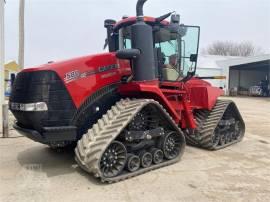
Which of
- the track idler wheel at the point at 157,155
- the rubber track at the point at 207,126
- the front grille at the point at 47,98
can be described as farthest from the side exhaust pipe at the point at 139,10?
the rubber track at the point at 207,126

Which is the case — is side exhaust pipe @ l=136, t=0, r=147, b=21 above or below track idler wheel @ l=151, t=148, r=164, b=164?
above

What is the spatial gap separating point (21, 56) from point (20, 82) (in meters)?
8.58

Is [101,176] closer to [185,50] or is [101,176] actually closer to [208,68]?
[185,50]

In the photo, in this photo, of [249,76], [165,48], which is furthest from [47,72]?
[249,76]

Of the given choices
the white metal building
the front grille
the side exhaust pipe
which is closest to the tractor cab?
the side exhaust pipe

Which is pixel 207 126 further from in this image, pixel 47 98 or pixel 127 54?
pixel 47 98

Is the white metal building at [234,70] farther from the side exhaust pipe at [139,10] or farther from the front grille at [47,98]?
the front grille at [47,98]

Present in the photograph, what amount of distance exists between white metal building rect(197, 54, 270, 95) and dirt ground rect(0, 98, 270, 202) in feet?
106

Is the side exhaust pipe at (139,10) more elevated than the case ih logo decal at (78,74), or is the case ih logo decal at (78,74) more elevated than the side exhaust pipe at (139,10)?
the side exhaust pipe at (139,10)

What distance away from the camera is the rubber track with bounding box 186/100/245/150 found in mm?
7469

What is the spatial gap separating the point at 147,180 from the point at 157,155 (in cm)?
77

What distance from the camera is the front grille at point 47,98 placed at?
514 centimetres

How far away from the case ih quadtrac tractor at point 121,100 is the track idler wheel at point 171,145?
2cm

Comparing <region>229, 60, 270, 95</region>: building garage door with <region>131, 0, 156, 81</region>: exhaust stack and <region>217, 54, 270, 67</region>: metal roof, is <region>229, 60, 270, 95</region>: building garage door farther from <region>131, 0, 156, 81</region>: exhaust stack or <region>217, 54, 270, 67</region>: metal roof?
<region>131, 0, 156, 81</region>: exhaust stack
